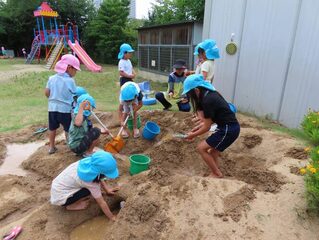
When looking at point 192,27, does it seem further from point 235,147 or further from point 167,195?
point 167,195

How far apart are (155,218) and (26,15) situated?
27.0m

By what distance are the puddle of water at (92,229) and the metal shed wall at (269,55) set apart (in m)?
4.06

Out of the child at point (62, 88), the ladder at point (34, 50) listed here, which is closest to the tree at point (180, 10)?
the ladder at point (34, 50)

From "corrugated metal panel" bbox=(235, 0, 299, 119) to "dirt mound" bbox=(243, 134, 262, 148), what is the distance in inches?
55.6

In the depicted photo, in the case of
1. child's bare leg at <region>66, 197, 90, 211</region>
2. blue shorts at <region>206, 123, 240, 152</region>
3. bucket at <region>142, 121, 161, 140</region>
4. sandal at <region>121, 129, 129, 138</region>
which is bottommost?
child's bare leg at <region>66, 197, 90, 211</region>

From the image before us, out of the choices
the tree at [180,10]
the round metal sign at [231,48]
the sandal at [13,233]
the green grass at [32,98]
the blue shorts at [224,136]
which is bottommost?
the green grass at [32,98]

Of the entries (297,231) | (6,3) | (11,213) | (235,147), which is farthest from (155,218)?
(6,3)

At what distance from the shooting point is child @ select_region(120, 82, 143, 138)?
4.19m

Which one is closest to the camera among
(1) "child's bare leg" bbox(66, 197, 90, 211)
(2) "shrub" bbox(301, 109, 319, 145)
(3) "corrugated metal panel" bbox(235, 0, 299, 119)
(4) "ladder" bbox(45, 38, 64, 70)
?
(1) "child's bare leg" bbox(66, 197, 90, 211)

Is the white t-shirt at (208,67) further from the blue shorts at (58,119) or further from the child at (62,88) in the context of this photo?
the blue shorts at (58,119)

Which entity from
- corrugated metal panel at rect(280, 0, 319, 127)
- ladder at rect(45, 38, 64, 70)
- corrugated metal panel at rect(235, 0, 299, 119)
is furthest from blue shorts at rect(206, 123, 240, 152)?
ladder at rect(45, 38, 64, 70)

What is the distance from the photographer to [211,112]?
2.93 meters

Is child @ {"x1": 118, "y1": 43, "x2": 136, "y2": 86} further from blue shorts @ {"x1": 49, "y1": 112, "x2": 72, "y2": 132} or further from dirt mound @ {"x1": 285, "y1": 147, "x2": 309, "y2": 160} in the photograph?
dirt mound @ {"x1": 285, "y1": 147, "x2": 309, "y2": 160}

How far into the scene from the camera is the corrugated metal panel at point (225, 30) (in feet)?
19.2
